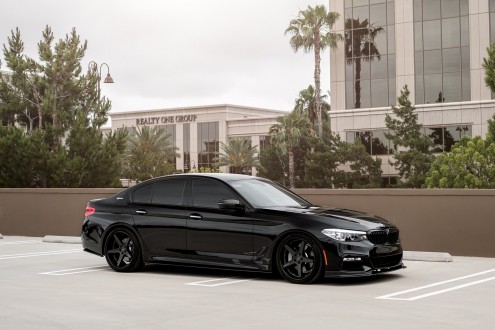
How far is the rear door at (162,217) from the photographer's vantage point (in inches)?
495

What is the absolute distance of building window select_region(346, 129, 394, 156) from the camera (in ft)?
218

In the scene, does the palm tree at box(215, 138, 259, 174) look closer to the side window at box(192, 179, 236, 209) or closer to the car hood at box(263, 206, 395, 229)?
the side window at box(192, 179, 236, 209)

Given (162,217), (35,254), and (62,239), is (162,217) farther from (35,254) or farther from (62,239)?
(62,239)

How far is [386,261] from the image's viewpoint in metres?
11.6

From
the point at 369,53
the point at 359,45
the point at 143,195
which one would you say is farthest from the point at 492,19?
the point at 143,195

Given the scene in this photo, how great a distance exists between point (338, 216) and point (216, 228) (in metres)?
→ 1.83

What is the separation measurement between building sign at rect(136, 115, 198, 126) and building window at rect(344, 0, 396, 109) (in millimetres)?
53489

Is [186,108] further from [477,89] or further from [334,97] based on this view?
[477,89]

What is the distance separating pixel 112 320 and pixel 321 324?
2.10 metres

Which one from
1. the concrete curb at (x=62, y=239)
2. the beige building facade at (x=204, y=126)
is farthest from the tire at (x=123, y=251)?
the beige building facade at (x=204, y=126)

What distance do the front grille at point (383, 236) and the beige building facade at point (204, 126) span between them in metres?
99.8

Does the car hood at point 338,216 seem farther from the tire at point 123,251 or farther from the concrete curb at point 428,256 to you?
the concrete curb at point 428,256

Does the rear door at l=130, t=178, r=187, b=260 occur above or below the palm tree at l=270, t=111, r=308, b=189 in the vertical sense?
below

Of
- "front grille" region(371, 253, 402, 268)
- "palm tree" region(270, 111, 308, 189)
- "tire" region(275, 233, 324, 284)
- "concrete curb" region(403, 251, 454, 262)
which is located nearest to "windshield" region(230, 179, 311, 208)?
"tire" region(275, 233, 324, 284)
